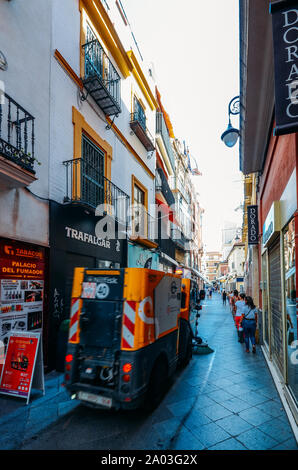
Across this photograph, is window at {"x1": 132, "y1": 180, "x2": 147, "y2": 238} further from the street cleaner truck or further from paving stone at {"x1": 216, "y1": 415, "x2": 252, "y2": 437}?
paving stone at {"x1": 216, "y1": 415, "x2": 252, "y2": 437}

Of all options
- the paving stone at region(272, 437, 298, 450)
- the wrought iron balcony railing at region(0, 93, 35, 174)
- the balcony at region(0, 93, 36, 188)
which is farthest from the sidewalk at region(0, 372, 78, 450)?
the wrought iron balcony railing at region(0, 93, 35, 174)

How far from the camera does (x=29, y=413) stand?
4617 millimetres

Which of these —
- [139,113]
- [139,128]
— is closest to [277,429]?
[139,128]

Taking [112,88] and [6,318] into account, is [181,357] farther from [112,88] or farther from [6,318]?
[112,88]

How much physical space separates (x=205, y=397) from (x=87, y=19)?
1114 centimetres

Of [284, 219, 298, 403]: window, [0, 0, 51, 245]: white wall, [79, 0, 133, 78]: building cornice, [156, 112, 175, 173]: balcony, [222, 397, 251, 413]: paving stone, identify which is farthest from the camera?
[156, 112, 175, 173]: balcony

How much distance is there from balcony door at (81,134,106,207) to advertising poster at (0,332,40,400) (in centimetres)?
455

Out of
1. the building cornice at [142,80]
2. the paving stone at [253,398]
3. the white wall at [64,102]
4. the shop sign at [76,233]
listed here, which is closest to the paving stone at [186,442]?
the paving stone at [253,398]

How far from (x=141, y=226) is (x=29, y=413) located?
9.82m

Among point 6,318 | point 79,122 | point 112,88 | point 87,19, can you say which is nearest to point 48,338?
point 6,318

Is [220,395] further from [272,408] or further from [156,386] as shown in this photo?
[156,386]

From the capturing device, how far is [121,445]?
3723mm

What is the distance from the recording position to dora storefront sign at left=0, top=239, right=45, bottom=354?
5738 mm

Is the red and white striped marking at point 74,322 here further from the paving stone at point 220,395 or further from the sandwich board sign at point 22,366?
the paving stone at point 220,395
